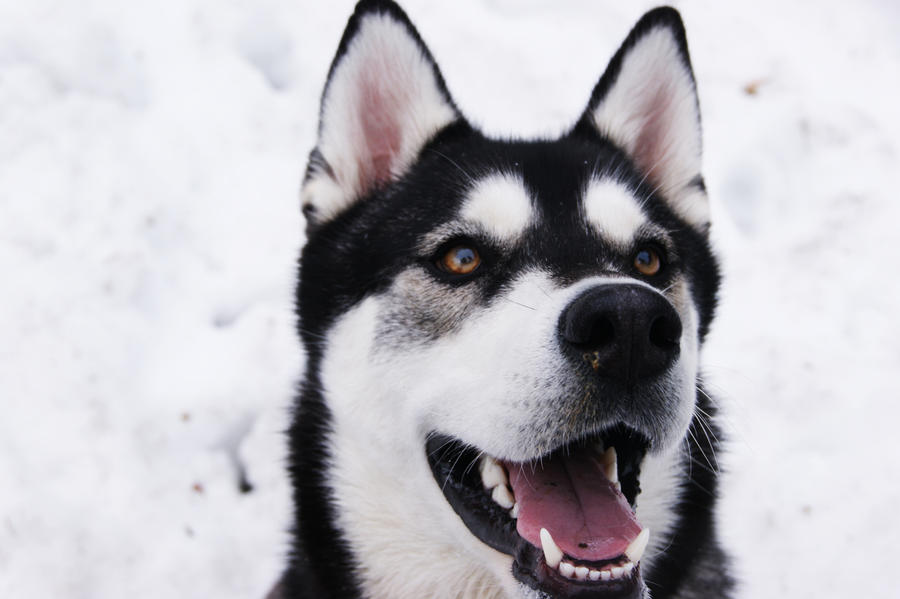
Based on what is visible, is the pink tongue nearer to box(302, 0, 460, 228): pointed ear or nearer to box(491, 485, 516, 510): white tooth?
box(491, 485, 516, 510): white tooth

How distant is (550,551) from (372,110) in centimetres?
160

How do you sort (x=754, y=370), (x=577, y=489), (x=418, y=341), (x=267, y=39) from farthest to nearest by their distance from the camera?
(x=267, y=39) < (x=754, y=370) < (x=418, y=341) < (x=577, y=489)

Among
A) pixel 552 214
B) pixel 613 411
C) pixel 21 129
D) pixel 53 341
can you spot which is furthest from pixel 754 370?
pixel 21 129

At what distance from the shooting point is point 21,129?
4383mm

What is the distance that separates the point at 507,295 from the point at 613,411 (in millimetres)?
456

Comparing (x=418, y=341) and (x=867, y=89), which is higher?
(x=418, y=341)

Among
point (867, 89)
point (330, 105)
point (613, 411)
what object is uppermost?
point (330, 105)

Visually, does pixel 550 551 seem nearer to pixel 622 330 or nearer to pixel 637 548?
pixel 637 548

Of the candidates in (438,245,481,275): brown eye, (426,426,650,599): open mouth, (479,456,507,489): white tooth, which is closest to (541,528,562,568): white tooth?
(426,426,650,599): open mouth

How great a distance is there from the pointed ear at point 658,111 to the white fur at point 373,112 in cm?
60

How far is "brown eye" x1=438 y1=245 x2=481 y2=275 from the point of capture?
7.31 ft

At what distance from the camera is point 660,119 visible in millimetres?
2750

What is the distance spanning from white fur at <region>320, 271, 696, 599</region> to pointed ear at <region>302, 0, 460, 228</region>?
536 mm

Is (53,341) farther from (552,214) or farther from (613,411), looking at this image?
(613,411)
